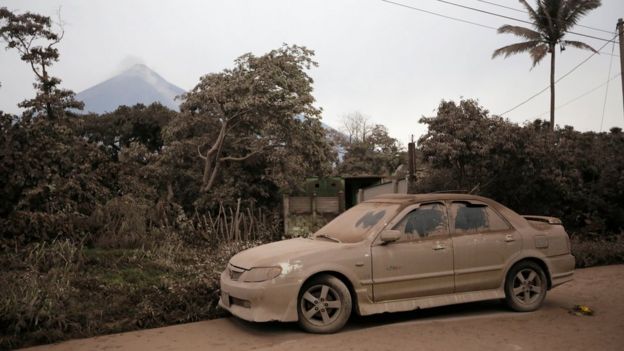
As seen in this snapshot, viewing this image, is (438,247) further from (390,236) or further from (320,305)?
(320,305)

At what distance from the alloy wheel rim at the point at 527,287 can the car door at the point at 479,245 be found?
0.29 metres

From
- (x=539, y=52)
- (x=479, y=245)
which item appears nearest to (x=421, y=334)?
(x=479, y=245)

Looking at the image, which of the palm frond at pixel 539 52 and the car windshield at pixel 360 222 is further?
the palm frond at pixel 539 52

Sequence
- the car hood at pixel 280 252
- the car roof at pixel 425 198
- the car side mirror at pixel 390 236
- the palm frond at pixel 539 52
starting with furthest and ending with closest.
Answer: the palm frond at pixel 539 52 < the car roof at pixel 425 198 < the car side mirror at pixel 390 236 < the car hood at pixel 280 252

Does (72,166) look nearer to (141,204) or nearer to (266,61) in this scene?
(141,204)

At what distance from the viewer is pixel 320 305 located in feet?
20.3

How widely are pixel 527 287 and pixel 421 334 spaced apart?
1.96 m

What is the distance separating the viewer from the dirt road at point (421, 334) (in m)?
5.73

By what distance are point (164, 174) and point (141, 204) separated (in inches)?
371

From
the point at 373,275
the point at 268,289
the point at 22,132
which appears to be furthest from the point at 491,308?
the point at 22,132

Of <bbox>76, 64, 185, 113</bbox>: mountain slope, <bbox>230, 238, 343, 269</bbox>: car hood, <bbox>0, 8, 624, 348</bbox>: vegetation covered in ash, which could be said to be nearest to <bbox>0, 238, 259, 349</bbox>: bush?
<bbox>0, 8, 624, 348</bbox>: vegetation covered in ash

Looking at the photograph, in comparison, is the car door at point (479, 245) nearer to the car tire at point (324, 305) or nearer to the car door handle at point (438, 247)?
the car door handle at point (438, 247)

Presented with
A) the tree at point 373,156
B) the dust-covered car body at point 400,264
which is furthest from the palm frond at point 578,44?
the dust-covered car body at point 400,264

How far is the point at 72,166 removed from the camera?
10906mm
